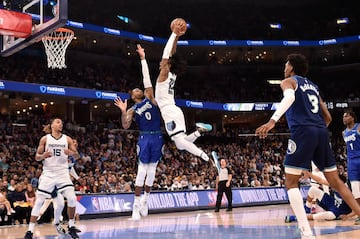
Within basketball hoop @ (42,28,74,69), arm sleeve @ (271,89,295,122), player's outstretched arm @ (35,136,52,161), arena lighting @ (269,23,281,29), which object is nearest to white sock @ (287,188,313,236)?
arm sleeve @ (271,89,295,122)

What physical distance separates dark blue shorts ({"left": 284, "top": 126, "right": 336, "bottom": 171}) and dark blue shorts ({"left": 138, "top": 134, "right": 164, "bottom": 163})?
11.4ft

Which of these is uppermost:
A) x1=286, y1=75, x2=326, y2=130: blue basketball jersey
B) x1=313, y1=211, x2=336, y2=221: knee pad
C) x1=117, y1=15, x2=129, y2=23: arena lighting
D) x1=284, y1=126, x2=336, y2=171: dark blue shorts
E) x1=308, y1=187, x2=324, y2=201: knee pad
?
x1=117, y1=15, x2=129, y2=23: arena lighting

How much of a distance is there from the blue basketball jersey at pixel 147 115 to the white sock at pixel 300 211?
3.55 meters

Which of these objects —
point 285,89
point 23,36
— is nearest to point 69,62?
point 23,36

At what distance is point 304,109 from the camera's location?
5.78 meters

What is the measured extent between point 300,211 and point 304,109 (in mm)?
1190

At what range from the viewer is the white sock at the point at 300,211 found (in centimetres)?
567

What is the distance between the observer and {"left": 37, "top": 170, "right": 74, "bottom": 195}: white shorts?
28.1 ft

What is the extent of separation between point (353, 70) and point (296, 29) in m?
6.04

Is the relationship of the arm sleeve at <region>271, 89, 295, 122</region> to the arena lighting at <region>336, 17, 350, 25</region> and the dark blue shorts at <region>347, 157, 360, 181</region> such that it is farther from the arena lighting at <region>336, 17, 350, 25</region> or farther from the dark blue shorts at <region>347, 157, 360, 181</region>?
the arena lighting at <region>336, 17, 350, 25</region>

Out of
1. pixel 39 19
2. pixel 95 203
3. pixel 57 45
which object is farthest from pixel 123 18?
pixel 39 19

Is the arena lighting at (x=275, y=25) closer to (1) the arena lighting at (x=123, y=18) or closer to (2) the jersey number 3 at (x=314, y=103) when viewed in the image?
(1) the arena lighting at (x=123, y=18)

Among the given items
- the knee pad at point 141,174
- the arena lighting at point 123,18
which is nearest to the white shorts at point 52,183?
the knee pad at point 141,174

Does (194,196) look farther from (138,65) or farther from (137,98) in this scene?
(138,65)
